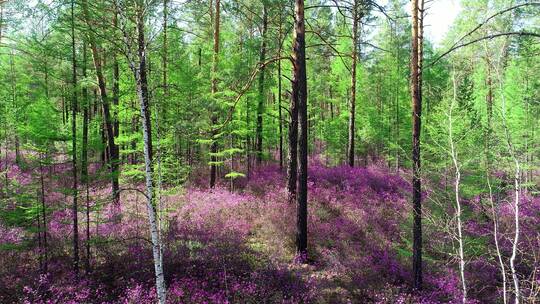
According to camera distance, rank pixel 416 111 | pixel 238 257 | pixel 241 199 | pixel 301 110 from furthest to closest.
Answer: pixel 241 199 < pixel 238 257 < pixel 301 110 < pixel 416 111

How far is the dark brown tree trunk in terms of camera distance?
10508 mm

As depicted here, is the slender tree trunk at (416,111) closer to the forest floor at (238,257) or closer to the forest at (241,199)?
the forest at (241,199)

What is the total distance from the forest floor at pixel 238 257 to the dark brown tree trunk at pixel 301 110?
3.98ft

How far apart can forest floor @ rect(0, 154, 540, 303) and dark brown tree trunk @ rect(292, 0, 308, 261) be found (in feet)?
3.98

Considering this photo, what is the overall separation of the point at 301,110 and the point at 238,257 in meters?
5.65

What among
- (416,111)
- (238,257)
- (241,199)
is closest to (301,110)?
(416,111)

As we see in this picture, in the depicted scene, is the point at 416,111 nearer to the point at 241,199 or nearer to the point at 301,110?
the point at 301,110

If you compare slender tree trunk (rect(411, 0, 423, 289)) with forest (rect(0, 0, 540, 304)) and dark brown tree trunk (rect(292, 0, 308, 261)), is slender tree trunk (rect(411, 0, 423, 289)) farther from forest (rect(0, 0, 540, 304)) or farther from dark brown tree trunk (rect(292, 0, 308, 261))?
dark brown tree trunk (rect(292, 0, 308, 261))

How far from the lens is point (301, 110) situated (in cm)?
1072

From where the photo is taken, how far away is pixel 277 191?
54.9 feet

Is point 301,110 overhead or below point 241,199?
overhead

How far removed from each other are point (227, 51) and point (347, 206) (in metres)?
14.3

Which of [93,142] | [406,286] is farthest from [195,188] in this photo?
[406,286]

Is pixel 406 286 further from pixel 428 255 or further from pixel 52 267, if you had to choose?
pixel 52 267
